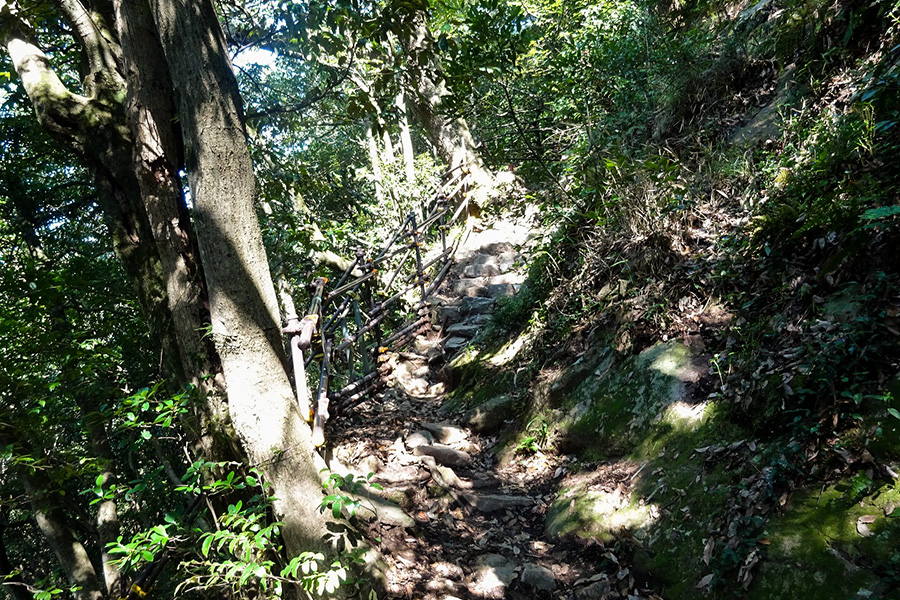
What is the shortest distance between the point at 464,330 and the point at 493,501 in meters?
3.84

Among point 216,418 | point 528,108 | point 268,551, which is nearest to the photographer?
point 268,551

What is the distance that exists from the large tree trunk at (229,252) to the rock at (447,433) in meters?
2.42

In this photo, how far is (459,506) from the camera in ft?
12.9

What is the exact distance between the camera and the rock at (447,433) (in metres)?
5.03

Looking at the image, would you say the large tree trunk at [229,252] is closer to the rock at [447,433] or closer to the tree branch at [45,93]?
the tree branch at [45,93]

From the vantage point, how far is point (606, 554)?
122 inches

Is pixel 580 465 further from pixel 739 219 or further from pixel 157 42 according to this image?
pixel 157 42

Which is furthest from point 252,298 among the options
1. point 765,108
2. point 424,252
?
point 424,252

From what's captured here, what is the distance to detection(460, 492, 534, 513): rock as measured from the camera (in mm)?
3949

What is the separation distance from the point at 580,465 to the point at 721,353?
1393 mm

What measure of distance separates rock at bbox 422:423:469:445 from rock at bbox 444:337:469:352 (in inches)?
88.2

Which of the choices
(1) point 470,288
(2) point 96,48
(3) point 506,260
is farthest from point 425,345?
(2) point 96,48

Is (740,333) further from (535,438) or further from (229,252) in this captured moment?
(229,252)

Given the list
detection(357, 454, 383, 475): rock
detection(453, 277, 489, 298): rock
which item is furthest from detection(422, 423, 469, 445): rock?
detection(453, 277, 489, 298): rock
